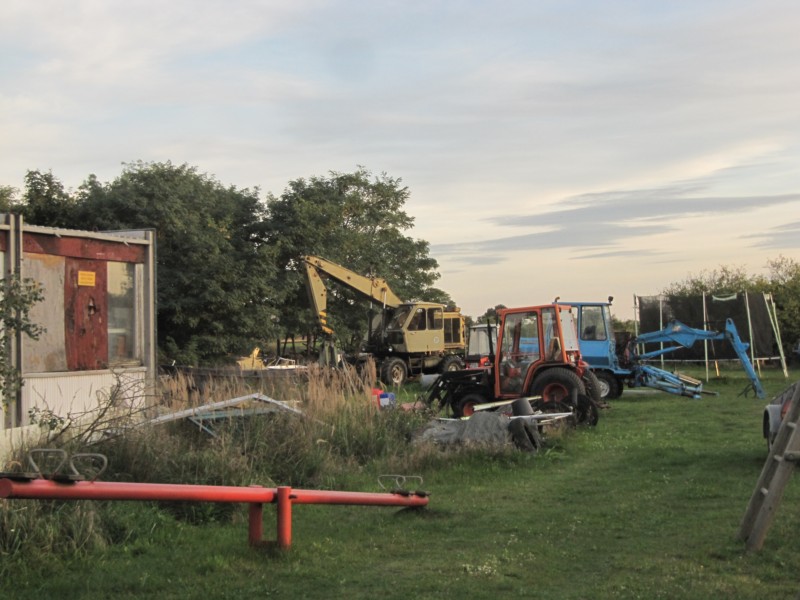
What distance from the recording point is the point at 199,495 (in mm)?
5715

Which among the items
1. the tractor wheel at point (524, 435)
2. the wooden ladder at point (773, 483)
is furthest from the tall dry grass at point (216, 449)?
the wooden ladder at point (773, 483)

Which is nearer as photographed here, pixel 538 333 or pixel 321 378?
pixel 321 378

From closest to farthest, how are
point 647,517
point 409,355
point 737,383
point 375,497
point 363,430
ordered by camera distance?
point 375,497 < point 647,517 < point 363,430 < point 737,383 < point 409,355

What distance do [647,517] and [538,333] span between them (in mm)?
8980

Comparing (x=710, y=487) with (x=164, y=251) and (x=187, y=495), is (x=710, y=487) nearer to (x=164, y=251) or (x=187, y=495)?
(x=187, y=495)

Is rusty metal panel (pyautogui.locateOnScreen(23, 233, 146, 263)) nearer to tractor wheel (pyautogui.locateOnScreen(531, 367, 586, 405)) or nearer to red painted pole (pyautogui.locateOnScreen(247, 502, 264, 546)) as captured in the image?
red painted pole (pyautogui.locateOnScreen(247, 502, 264, 546))

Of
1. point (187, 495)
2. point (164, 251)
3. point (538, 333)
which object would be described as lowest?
point (187, 495)

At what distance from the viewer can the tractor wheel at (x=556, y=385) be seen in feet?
53.0

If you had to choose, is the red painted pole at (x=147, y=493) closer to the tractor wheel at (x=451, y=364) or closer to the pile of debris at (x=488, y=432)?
the pile of debris at (x=488, y=432)

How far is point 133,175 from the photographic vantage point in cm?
2966

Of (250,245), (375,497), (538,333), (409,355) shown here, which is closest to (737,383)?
(409,355)

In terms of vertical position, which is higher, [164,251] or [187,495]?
[164,251]

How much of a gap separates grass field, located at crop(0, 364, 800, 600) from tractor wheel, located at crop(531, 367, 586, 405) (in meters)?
5.15

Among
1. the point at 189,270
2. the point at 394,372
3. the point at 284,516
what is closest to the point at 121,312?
the point at 284,516
